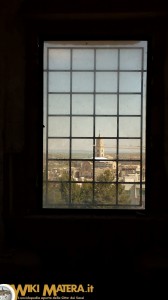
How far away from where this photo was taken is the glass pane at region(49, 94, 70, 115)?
3539mm

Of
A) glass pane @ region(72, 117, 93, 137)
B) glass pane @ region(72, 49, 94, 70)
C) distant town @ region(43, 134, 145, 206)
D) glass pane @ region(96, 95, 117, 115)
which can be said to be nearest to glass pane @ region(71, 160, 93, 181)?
distant town @ region(43, 134, 145, 206)

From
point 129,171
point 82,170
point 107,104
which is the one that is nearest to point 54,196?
point 82,170

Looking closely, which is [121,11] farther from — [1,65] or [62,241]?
[62,241]

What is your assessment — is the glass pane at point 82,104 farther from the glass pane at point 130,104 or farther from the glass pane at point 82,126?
the glass pane at point 130,104

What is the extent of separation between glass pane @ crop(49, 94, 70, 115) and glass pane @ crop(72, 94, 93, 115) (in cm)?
5

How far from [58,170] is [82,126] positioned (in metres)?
0.43

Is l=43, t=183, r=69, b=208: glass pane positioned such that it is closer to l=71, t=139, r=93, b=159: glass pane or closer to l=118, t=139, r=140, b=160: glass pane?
l=71, t=139, r=93, b=159: glass pane

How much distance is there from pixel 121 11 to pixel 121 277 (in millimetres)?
2153

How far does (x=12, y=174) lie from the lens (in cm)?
340

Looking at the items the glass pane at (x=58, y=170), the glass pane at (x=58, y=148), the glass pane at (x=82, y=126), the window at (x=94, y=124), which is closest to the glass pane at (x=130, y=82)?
Result: the window at (x=94, y=124)

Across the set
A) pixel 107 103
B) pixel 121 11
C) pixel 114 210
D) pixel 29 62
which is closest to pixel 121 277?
pixel 114 210

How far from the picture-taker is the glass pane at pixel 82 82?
3535 mm

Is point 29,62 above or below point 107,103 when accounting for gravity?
above

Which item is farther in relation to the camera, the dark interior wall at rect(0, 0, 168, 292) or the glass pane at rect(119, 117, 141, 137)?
the glass pane at rect(119, 117, 141, 137)
